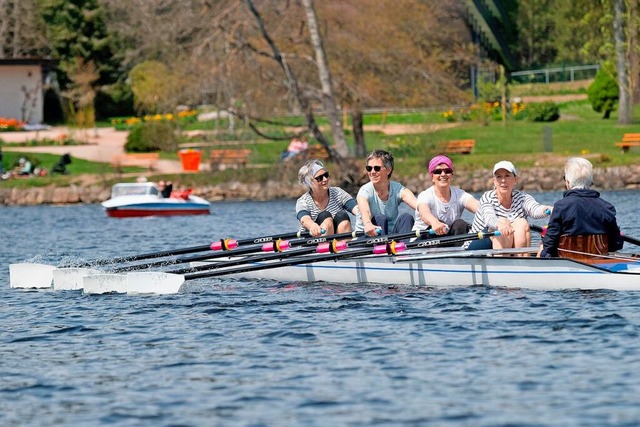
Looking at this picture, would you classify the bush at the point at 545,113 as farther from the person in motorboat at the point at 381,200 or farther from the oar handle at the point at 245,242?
the person in motorboat at the point at 381,200

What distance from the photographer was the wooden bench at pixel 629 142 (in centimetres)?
4069

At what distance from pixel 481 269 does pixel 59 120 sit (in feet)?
169

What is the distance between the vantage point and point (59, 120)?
2562 inches

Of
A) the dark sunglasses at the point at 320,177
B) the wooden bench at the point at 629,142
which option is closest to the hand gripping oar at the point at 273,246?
the dark sunglasses at the point at 320,177

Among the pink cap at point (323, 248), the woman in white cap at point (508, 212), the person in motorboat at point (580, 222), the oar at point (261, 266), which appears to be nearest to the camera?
the person in motorboat at point (580, 222)

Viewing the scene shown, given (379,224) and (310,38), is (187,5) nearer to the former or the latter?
(310,38)

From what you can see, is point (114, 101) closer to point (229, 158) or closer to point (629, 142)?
point (229, 158)

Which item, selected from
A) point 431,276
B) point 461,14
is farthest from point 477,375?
point 461,14

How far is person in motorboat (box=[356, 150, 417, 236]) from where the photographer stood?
55.8ft

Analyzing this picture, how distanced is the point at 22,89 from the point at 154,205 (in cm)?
2723

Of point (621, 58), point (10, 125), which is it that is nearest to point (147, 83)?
point (10, 125)

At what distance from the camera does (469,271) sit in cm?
1606

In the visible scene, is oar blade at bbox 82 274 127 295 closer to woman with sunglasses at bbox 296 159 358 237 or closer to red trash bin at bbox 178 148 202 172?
woman with sunglasses at bbox 296 159 358 237

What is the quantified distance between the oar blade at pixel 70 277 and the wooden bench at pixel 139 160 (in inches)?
1099
